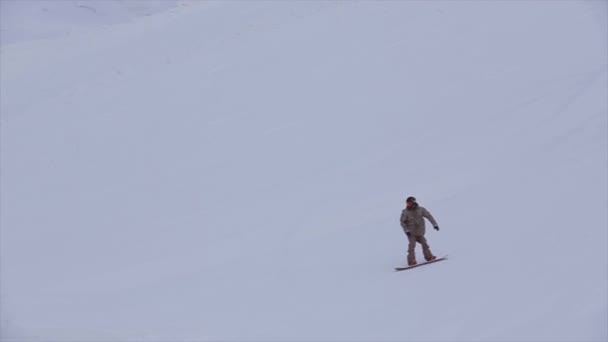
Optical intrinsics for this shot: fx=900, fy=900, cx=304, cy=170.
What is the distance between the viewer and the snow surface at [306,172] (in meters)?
12.6

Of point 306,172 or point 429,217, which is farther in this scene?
point 306,172

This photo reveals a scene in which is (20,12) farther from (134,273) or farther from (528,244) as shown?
(528,244)

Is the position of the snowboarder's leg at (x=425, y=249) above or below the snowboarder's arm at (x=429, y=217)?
below

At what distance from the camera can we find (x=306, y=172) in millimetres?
20234

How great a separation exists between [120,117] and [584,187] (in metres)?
14.6

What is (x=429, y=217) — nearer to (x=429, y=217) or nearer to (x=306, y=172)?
(x=429, y=217)

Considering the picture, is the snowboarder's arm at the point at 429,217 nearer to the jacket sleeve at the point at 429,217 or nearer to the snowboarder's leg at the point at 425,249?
the jacket sleeve at the point at 429,217

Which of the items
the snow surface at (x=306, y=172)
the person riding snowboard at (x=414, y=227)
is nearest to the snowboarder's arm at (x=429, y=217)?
the person riding snowboard at (x=414, y=227)

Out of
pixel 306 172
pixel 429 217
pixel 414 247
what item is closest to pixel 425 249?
pixel 414 247

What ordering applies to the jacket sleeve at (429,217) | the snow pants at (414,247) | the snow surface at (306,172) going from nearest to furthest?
the snow surface at (306,172)
the jacket sleeve at (429,217)
the snow pants at (414,247)

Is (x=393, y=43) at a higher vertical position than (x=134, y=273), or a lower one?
higher

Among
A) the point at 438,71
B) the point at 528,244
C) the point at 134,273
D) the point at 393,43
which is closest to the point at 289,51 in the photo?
the point at 393,43

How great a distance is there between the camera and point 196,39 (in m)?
30.9

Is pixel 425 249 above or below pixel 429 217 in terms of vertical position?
below
